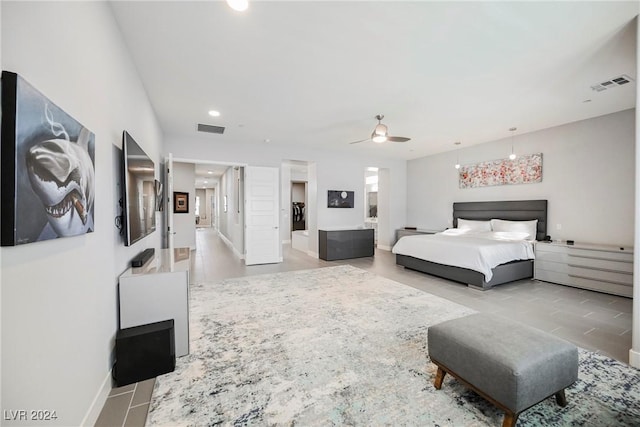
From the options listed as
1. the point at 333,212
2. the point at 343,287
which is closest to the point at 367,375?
the point at 343,287

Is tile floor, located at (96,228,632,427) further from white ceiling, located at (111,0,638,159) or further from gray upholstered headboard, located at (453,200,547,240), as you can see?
white ceiling, located at (111,0,638,159)

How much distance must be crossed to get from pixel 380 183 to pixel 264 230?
14.3 ft

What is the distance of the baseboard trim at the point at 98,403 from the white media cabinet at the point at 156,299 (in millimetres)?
439

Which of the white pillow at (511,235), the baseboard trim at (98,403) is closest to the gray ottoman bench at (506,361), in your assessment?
the baseboard trim at (98,403)

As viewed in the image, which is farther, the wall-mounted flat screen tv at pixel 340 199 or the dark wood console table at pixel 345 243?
the wall-mounted flat screen tv at pixel 340 199

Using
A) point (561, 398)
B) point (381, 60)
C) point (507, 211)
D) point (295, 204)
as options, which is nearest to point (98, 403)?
point (561, 398)

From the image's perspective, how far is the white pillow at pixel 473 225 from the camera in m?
6.23

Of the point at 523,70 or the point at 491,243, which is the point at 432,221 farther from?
the point at 523,70

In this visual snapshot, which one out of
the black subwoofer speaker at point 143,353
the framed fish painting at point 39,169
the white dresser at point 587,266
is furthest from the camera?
the white dresser at point 587,266

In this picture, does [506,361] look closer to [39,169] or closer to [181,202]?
[39,169]

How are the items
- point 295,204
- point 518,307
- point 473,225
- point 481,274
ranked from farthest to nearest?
point 295,204 → point 473,225 → point 481,274 → point 518,307

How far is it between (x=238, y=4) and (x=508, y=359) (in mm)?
3088

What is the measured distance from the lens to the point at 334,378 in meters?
2.14

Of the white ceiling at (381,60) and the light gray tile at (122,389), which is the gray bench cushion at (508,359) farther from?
the white ceiling at (381,60)
